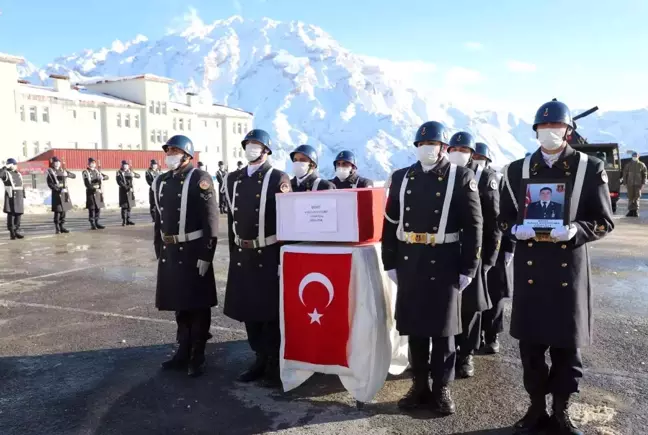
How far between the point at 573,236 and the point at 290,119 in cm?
17721

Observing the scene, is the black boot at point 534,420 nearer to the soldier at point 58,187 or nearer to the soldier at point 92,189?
the soldier at point 58,187

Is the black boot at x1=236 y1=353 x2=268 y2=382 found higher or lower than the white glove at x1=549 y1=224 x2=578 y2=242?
lower

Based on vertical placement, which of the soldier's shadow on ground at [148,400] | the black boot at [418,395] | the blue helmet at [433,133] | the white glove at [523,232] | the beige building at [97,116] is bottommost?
the soldier's shadow on ground at [148,400]

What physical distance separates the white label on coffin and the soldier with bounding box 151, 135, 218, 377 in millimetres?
968

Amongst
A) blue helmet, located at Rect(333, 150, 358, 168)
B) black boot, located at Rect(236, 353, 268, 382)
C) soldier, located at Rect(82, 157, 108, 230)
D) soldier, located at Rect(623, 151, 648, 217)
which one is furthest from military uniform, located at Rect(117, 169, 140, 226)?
soldier, located at Rect(623, 151, 648, 217)

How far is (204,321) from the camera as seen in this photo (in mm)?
5020

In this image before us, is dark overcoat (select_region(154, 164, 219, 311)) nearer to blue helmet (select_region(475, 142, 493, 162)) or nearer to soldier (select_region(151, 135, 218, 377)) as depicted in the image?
soldier (select_region(151, 135, 218, 377))

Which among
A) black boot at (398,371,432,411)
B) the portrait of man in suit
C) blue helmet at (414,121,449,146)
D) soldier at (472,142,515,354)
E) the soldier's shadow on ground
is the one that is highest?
blue helmet at (414,121,449,146)

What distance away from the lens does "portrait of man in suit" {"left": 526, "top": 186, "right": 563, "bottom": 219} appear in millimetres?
3439

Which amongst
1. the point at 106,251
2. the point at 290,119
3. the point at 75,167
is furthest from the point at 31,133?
the point at 290,119

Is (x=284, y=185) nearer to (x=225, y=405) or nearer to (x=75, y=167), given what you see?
(x=225, y=405)

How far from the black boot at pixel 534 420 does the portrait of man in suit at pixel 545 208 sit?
49.3 inches

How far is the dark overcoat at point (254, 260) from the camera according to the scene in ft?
15.2

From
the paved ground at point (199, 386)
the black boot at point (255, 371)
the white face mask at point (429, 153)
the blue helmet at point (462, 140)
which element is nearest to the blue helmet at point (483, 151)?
the blue helmet at point (462, 140)
